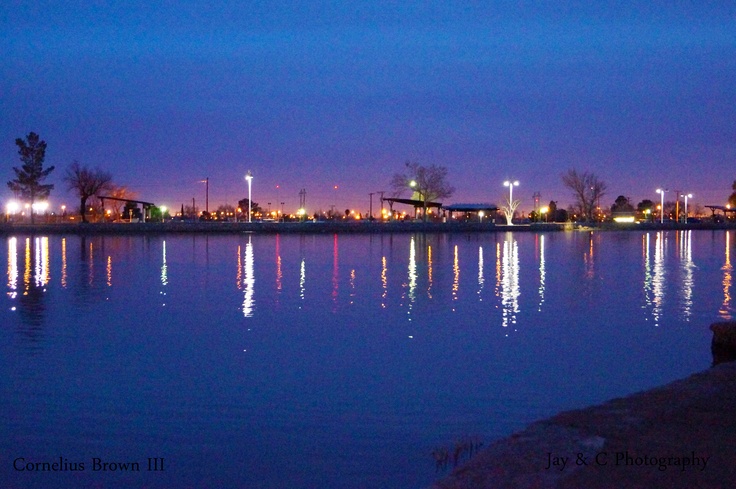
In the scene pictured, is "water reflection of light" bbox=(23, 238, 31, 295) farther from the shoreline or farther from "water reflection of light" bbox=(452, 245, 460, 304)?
the shoreline

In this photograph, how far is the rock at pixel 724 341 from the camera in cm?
1161

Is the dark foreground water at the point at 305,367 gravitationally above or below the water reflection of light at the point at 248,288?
below

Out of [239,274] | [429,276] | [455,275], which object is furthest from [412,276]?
[239,274]

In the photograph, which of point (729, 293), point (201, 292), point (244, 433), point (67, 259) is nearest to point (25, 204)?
point (67, 259)

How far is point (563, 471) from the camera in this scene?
536 cm

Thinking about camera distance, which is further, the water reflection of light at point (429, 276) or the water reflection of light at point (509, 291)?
the water reflection of light at point (429, 276)

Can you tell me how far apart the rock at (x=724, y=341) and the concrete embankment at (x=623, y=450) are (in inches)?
180

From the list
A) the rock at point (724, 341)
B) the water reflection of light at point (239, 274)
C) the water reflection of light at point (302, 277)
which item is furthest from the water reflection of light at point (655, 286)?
the water reflection of light at point (239, 274)

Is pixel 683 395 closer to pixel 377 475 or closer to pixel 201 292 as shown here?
pixel 377 475

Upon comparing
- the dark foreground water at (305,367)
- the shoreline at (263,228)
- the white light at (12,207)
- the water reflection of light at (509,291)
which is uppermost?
the white light at (12,207)

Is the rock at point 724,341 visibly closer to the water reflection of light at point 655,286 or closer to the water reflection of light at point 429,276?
the water reflection of light at point 655,286

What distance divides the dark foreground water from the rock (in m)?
0.49

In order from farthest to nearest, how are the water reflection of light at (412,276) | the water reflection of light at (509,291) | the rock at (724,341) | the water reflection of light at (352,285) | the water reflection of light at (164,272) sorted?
1. the water reflection of light at (164,272)
2. the water reflection of light at (412,276)
3. the water reflection of light at (352,285)
4. the water reflection of light at (509,291)
5. the rock at (724,341)

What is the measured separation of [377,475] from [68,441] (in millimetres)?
3398
